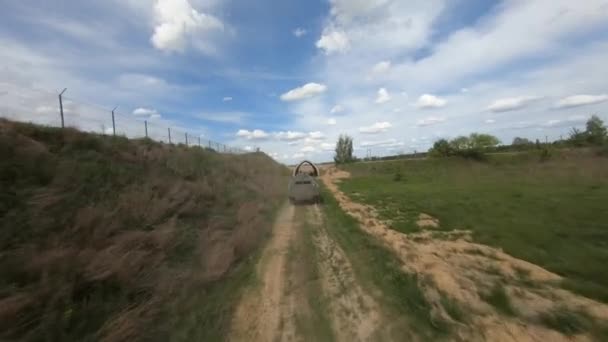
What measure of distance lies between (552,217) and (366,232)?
587cm

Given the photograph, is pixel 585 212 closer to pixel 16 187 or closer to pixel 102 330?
pixel 102 330

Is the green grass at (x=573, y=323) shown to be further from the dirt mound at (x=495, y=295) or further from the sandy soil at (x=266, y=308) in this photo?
the sandy soil at (x=266, y=308)

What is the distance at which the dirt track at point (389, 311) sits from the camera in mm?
3111

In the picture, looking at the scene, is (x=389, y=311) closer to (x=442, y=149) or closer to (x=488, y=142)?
(x=442, y=149)

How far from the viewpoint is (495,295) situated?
12.3 ft

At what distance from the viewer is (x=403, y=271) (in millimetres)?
4742

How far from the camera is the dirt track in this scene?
10.2 ft

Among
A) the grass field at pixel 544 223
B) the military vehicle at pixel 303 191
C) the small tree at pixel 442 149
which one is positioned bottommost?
the grass field at pixel 544 223

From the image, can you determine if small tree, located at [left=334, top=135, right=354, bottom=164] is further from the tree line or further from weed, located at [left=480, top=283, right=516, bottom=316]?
weed, located at [left=480, top=283, right=516, bottom=316]

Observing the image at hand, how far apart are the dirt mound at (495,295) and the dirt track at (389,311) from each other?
0.04ft

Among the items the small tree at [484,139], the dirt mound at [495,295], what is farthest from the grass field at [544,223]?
the small tree at [484,139]

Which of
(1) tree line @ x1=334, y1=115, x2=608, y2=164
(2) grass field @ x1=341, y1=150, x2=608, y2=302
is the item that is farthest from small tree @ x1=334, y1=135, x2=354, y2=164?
(2) grass field @ x1=341, y1=150, x2=608, y2=302

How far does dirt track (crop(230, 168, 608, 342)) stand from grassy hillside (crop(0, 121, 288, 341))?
62 cm

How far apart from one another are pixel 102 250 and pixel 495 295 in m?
5.79
